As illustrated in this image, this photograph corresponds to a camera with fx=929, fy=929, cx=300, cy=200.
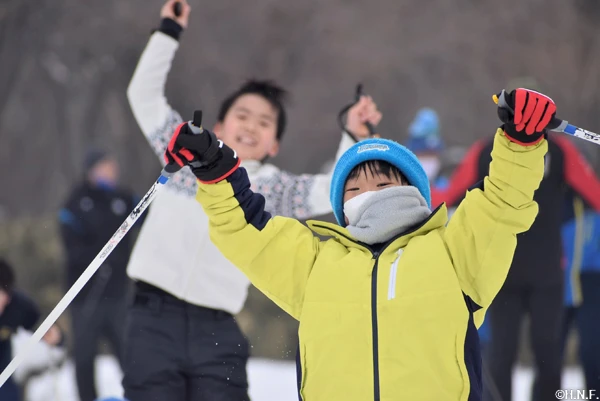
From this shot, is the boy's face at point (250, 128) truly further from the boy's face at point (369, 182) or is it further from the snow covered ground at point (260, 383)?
the snow covered ground at point (260, 383)

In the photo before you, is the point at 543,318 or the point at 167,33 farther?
the point at 543,318

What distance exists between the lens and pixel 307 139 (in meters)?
9.96

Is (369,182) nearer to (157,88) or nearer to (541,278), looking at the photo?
(157,88)

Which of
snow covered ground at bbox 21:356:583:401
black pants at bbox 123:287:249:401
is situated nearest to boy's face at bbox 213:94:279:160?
black pants at bbox 123:287:249:401

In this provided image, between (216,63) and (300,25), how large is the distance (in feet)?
3.24

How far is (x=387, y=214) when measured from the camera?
213 centimetres

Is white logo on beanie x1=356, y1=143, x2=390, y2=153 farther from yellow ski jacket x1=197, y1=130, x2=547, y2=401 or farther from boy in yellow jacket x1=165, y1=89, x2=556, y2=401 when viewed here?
yellow ski jacket x1=197, y1=130, x2=547, y2=401

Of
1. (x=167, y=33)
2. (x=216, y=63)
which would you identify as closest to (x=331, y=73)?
(x=216, y=63)

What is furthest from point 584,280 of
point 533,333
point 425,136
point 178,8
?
point 178,8

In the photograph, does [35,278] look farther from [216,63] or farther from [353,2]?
[353,2]

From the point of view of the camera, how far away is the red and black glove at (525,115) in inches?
78.5

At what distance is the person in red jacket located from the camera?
13.0 feet

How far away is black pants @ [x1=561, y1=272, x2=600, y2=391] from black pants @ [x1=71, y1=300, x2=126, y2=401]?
2584 mm

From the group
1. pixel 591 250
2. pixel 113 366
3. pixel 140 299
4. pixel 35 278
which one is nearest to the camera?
pixel 140 299
